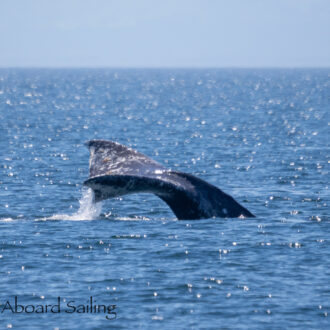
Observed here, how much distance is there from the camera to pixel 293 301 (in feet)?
58.3

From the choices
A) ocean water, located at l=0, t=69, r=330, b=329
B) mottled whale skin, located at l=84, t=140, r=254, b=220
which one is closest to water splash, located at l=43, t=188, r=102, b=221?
ocean water, located at l=0, t=69, r=330, b=329

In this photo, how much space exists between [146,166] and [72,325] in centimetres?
464

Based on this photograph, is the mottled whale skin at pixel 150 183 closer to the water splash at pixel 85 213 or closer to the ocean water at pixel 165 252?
the ocean water at pixel 165 252

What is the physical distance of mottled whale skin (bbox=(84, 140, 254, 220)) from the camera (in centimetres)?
1895

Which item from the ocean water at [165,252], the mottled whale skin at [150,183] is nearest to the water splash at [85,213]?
the ocean water at [165,252]

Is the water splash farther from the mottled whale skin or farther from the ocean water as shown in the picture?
the mottled whale skin

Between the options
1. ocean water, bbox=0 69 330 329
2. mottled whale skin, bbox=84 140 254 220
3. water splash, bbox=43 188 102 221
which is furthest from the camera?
water splash, bbox=43 188 102 221

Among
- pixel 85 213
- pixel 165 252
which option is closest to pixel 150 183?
pixel 165 252

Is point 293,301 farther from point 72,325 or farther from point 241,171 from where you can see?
point 241,171

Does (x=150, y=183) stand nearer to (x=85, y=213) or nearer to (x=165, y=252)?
(x=165, y=252)

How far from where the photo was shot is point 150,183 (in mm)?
19172

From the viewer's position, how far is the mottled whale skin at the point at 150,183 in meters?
19.0

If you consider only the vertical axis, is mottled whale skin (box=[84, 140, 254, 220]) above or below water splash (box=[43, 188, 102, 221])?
above

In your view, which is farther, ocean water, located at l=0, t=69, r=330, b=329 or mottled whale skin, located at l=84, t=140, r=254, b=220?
mottled whale skin, located at l=84, t=140, r=254, b=220
